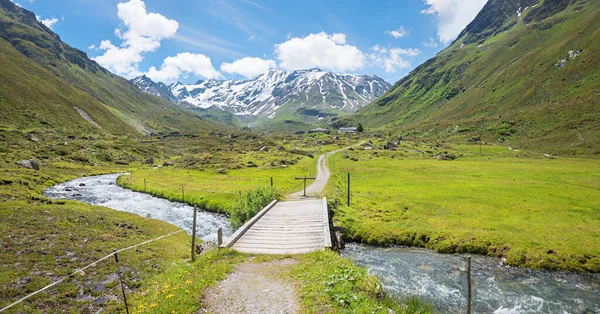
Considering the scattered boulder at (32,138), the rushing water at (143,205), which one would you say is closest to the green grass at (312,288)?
the rushing water at (143,205)

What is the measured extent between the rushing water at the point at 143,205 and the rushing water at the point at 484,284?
1952 centimetres

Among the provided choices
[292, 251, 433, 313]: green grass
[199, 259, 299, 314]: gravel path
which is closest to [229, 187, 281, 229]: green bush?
[199, 259, 299, 314]: gravel path

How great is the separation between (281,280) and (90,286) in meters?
13.3

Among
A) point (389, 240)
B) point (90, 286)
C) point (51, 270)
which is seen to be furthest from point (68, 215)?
point (389, 240)

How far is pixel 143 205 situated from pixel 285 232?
3753cm

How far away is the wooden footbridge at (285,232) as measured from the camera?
20.0 metres

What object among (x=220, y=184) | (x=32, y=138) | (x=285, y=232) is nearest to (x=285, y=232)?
(x=285, y=232)

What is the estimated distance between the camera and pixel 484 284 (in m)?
21.1

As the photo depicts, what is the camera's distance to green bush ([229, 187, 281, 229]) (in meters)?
32.0

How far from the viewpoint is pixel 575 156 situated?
3639 inches

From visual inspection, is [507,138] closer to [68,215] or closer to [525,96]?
[525,96]

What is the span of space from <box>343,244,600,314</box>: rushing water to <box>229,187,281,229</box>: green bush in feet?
38.5

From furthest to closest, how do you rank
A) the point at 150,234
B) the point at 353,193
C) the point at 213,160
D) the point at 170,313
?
the point at 213,160 < the point at 353,193 < the point at 150,234 < the point at 170,313

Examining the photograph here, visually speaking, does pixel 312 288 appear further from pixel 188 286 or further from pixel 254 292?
pixel 188 286
